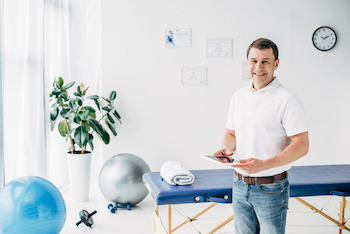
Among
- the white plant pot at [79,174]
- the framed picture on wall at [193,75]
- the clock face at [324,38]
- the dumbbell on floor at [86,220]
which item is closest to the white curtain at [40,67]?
the white plant pot at [79,174]

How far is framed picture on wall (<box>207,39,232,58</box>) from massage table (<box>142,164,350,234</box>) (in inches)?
58.4

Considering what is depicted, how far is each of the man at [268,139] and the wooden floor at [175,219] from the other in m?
1.26

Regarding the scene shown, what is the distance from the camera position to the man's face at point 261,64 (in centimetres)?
132

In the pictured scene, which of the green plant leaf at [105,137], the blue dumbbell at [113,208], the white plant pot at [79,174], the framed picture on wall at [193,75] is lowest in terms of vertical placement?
the blue dumbbell at [113,208]

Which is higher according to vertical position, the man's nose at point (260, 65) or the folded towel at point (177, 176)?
the man's nose at point (260, 65)

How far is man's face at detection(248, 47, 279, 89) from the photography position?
1.32 meters

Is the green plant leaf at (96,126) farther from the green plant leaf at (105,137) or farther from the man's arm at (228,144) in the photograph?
the man's arm at (228,144)

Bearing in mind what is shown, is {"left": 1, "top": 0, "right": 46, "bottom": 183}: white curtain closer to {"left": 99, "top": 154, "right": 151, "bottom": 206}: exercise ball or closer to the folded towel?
{"left": 99, "top": 154, "right": 151, "bottom": 206}: exercise ball

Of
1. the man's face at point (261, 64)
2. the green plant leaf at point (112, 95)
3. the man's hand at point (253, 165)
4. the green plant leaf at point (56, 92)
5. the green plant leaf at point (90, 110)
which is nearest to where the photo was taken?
the man's hand at point (253, 165)

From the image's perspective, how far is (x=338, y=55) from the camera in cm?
337

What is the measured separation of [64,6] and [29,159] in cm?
192

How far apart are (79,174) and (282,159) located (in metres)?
2.43

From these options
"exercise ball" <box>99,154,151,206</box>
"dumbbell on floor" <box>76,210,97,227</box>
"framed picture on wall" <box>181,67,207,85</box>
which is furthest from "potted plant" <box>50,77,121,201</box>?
"framed picture on wall" <box>181,67,207,85</box>

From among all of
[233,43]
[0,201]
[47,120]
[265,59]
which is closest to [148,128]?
[47,120]
